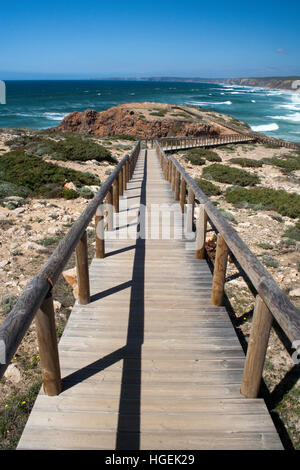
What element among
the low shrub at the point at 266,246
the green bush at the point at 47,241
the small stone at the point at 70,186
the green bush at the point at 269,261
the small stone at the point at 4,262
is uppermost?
the small stone at the point at 70,186

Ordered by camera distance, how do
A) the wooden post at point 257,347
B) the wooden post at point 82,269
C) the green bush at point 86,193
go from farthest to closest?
1. the green bush at point 86,193
2. the wooden post at point 82,269
3. the wooden post at point 257,347

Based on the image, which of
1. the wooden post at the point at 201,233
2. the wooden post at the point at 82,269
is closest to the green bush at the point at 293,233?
the wooden post at the point at 201,233

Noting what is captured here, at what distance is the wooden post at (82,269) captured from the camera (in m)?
3.74

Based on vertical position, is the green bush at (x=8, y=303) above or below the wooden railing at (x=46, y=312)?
below

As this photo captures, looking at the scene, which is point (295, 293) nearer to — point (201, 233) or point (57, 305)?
point (201, 233)

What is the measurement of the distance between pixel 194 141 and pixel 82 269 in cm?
2784

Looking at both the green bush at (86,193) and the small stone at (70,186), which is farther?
the small stone at (70,186)

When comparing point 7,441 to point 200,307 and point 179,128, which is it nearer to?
point 200,307

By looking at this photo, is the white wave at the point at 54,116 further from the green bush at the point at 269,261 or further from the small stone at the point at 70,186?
the green bush at the point at 269,261

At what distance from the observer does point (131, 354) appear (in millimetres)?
3234

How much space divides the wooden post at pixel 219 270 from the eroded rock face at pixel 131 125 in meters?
32.9

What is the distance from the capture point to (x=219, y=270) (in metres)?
3.90

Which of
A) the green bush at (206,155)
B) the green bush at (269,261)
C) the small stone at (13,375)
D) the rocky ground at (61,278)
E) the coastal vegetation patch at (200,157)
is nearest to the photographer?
the rocky ground at (61,278)
